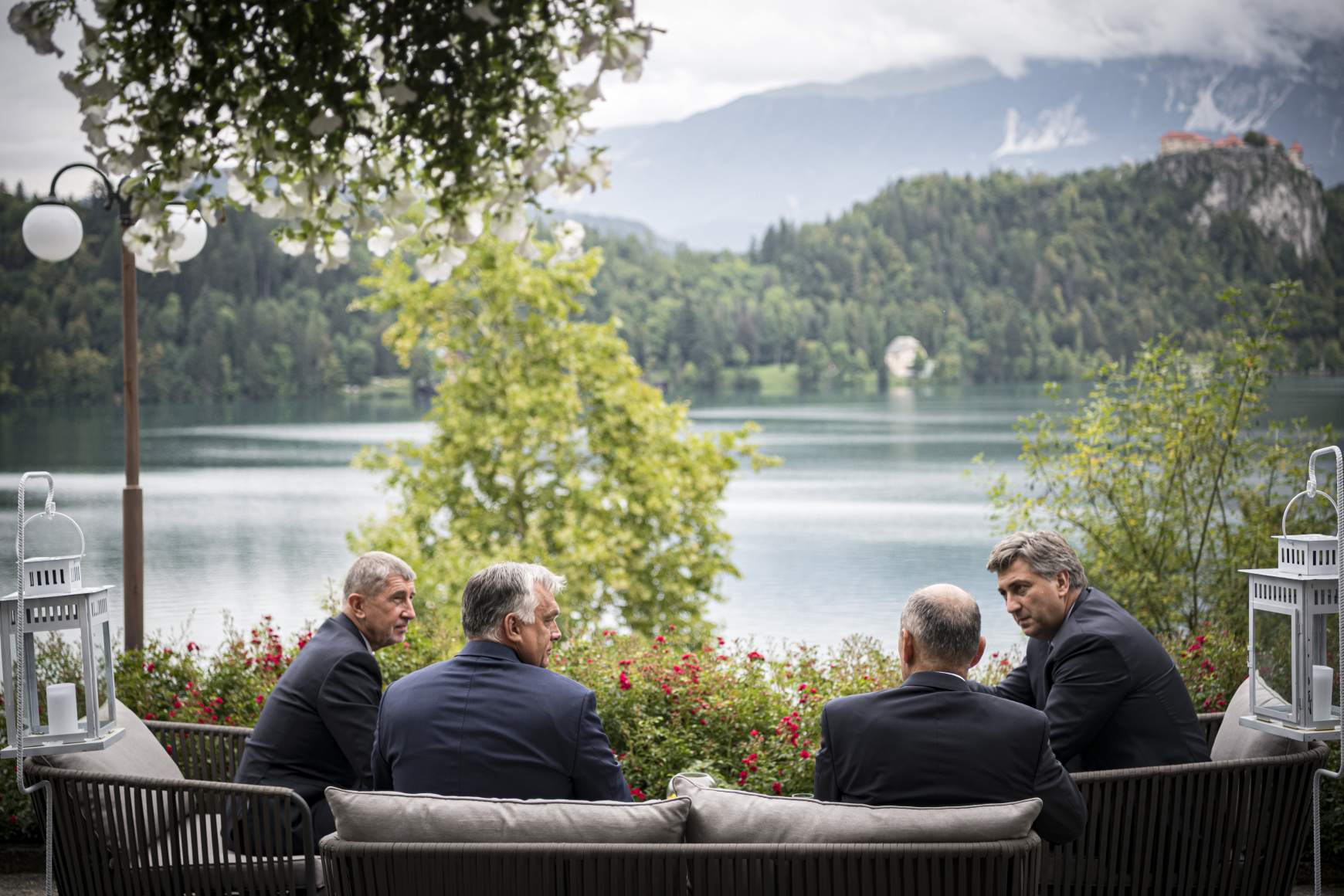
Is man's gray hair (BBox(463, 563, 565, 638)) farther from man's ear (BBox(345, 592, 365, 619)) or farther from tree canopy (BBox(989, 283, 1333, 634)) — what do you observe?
tree canopy (BBox(989, 283, 1333, 634))

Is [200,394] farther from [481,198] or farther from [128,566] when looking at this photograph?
[481,198]

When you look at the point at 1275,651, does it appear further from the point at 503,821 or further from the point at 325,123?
the point at 325,123

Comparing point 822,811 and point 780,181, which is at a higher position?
point 780,181

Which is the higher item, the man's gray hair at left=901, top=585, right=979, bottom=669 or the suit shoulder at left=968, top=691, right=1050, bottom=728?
the man's gray hair at left=901, top=585, right=979, bottom=669

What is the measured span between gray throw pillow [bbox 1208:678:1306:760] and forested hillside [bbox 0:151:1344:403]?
2231 cm

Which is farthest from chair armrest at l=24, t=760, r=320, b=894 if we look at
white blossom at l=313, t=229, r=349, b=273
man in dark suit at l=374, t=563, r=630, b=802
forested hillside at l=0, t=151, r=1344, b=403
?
forested hillside at l=0, t=151, r=1344, b=403

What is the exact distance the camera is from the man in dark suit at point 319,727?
3244 millimetres

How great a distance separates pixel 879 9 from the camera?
82938 mm

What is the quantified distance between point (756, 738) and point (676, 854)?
7.19ft

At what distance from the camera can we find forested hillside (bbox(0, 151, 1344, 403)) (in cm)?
4181

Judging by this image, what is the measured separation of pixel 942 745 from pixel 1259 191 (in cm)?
4231

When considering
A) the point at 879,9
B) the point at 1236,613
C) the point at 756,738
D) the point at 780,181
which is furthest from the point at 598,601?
the point at 780,181

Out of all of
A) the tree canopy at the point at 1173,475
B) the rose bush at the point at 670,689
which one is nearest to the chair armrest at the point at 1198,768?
the rose bush at the point at 670,689

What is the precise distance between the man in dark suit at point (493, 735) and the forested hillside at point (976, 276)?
32696 millimetres
